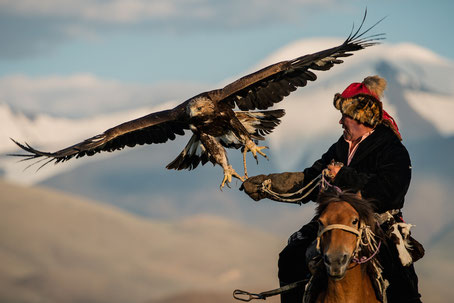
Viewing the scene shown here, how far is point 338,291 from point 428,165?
100256 millimetres

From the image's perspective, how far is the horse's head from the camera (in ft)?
18.3

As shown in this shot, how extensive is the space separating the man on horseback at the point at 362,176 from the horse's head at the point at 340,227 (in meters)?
0.36

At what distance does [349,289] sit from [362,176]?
0.94m

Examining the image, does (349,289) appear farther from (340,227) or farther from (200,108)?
(200,108)

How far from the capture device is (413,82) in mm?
94688

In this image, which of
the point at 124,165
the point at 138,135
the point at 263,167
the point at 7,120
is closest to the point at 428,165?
the point at 263,167

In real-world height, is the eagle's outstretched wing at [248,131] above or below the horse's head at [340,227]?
above

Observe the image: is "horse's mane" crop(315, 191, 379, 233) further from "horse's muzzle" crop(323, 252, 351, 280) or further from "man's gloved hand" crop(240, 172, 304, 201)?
"man's gloved hand" crop(240, 172, 304, 201)

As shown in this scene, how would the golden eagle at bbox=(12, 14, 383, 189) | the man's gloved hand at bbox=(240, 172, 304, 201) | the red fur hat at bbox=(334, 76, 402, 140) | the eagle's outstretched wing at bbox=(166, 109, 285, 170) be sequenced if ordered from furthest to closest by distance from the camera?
1. the eagle's outstretched wing at bbox=(166, 109, 285, 170)
2. the golden eagle at bbox=(12, 14, 383, 189)
3. the man's gloved hand at bbox=(240, 172, 304, 201)
4. the red fur hat at bbox=(334, 76, 402, 140)

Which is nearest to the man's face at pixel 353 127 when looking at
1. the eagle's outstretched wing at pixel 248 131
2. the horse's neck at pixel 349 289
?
the horse's neck at pixel 349 289

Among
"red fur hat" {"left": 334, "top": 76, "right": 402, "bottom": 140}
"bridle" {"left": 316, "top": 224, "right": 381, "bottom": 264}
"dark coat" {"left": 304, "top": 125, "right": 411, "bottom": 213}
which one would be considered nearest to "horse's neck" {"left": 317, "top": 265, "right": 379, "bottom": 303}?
"bridle" {"left": 316, "top": 224, "right": 381, "bottom": 264}

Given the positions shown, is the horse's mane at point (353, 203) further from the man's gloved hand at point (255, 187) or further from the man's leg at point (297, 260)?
the man's gloved hand at point (255, 187)

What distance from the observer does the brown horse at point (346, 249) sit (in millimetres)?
5609

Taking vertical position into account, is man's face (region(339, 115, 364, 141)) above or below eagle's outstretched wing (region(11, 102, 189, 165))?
below
